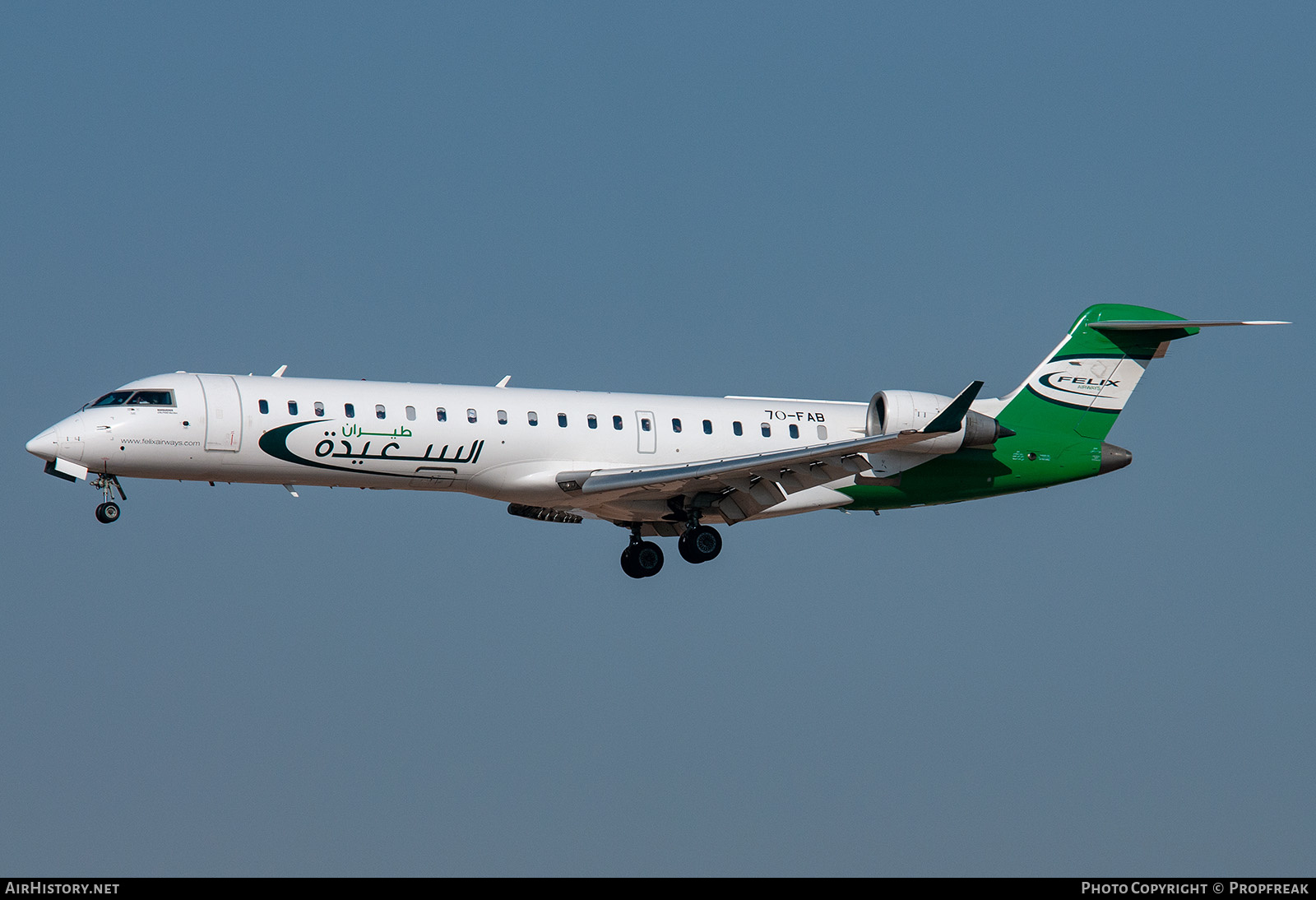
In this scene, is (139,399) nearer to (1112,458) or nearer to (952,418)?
(952,418)

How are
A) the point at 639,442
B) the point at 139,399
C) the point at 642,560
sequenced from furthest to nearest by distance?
the point at 642,560 → the point at 639,442 → the point at 139,399

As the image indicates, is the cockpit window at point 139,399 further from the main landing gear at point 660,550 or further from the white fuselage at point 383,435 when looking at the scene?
the main landing gear at point 660,550

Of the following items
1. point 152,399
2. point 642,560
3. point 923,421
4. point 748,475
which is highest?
point 152,399

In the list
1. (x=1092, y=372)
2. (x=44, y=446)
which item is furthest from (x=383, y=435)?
(x=1092, y=372)

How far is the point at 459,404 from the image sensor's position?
27375 mm

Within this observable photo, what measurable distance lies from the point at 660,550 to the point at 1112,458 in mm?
8672

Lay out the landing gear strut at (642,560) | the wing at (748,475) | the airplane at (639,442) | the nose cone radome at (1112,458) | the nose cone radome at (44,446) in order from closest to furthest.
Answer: the nose cone radome at (44,446)
the airplane at (639,442)
the wing at (748,475)
the landing gear strut at (642,560)
the nose cone radome at (1112,458)

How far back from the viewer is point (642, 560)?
30.0 m

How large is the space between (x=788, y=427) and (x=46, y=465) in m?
12.4

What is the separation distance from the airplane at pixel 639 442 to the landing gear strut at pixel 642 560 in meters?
0.03

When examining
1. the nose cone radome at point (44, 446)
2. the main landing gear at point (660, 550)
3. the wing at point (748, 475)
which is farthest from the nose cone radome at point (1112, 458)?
the nose cone radome at point (44, 446)

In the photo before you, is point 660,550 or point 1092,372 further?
point 1092,372

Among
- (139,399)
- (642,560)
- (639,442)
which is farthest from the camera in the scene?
(642,560)

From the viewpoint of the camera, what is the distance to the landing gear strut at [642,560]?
98.4 feet
